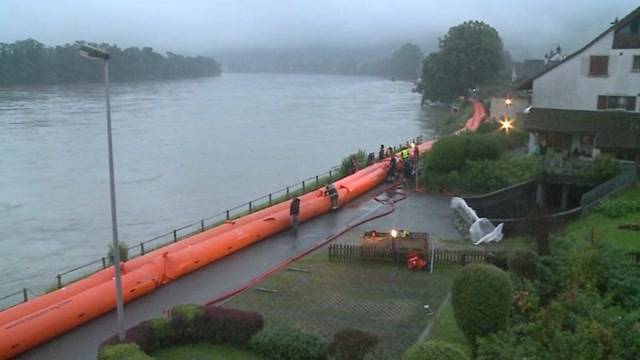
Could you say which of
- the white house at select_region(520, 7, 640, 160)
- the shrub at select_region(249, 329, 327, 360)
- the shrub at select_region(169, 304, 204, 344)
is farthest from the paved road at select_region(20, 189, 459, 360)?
the white house at select_region(520, 7, 640, 160)

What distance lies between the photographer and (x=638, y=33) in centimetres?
3256

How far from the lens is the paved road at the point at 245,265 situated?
17250 mm

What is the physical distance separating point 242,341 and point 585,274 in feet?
28.0

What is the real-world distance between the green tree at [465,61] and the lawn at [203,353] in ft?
270

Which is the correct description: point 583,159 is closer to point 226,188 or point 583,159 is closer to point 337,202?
point 337,202

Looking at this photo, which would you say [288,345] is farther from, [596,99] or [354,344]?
[596,99]

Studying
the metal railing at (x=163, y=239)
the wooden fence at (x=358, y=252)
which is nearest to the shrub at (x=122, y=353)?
the metal railing at (x=163, y=239)

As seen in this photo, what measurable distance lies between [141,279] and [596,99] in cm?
2480

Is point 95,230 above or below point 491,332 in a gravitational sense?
below

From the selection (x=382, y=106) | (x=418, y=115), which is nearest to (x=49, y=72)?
(x=382, y=106)

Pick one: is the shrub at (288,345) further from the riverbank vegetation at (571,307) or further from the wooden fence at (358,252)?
the wooden fence at (358,252)

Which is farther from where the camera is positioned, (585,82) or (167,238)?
(585,82)

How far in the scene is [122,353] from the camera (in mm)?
14359

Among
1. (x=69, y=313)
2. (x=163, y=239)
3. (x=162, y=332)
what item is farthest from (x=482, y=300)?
(x=163, y=239)
